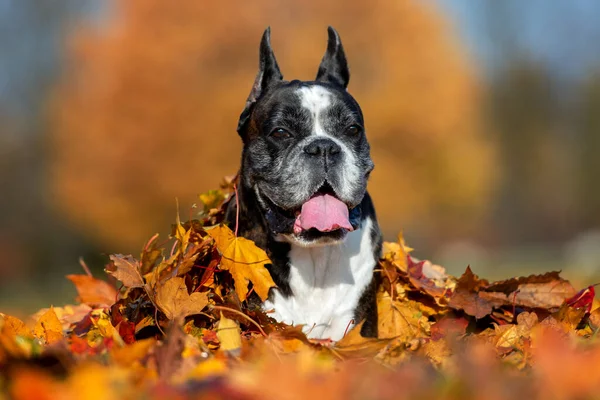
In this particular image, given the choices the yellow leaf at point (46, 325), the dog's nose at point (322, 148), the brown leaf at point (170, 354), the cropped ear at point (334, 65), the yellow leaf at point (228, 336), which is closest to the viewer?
the brown leaf at point (170, 354)

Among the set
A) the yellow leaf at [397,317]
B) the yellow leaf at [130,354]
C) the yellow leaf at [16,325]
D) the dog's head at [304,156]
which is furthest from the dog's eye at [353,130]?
the yellow leaf at [130,354]

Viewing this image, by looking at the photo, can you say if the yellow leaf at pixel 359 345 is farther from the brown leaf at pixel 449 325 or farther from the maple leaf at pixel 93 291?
the maple leaf at pixel 93 291

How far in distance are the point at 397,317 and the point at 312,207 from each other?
2.66 ft

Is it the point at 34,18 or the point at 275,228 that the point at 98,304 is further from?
the point at 34,18

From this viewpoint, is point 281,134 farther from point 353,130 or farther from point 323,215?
point 323,215

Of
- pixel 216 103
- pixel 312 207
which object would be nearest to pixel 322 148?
pixel 312 207

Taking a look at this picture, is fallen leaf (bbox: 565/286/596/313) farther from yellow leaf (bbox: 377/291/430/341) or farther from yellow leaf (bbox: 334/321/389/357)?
yellow leaf (bbox: 334/321/389/357)

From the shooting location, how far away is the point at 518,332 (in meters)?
3.39

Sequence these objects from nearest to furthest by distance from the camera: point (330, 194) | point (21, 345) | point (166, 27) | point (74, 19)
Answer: point (21, 345), point (330, 194), point (166, 27), point (74, 19)

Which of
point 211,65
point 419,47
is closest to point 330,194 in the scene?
point 211,65

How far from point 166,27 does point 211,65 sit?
164cm

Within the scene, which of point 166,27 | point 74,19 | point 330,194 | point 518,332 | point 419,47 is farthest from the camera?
point 74,19

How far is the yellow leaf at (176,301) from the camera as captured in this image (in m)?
3.21

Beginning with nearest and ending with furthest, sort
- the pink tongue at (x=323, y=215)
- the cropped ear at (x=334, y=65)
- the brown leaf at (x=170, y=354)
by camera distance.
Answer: the brown leaf at (x=170, y=354), the pink tongue at (x=323, y=215), the cropped ear at (x=334, y=65)
